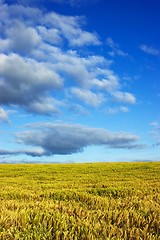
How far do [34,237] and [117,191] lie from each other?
37.6ft

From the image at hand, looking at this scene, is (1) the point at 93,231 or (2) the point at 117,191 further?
(2) the point at 117,191

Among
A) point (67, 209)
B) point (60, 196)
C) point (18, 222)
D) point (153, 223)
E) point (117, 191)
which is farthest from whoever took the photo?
point (117, 191)

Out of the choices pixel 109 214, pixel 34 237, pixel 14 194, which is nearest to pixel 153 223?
pixel 109 214

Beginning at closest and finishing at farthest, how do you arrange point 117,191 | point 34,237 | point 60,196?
point 34,237, point 60,196, point 117,191

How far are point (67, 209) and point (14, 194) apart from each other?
7305mm

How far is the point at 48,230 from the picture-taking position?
16.4 ft

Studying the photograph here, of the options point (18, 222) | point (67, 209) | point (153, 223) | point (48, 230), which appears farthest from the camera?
point (67, 209)

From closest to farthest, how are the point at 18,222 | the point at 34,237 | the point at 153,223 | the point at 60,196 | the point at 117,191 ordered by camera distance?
the point at 34,237 < the point at 18,222 < the point at 153,223 < the point at 60,196 < the point at 117,191

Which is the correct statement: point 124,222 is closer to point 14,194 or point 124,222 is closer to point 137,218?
point 137,218

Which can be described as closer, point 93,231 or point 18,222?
point 93,231

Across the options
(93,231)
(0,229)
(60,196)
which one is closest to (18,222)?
(0,229)

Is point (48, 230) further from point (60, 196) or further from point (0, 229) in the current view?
point (60, 196)

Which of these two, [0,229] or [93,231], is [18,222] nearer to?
[0,229]

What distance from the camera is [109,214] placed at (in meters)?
6.13
